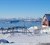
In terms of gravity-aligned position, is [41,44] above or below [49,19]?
below

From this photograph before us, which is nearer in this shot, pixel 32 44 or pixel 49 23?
pixel 32 44

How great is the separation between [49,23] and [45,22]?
2.12 ft

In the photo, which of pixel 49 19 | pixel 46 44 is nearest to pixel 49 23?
pixel 49 19

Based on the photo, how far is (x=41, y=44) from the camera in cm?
349

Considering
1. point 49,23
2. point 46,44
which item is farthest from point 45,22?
point 46,44

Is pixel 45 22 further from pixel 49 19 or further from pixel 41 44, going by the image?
pixel 41 44

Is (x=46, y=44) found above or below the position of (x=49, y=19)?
below

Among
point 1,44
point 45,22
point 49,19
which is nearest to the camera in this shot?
point 1,44

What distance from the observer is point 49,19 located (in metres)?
9.71

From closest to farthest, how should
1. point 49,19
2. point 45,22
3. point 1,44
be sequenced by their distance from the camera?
point 1,44 → point 49,19 → point 45,22

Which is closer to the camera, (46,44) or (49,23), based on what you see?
(46,44)

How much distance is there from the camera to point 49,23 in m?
10.1

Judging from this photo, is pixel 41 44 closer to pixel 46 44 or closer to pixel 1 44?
pixel 46 44

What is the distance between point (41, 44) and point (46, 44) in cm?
13
